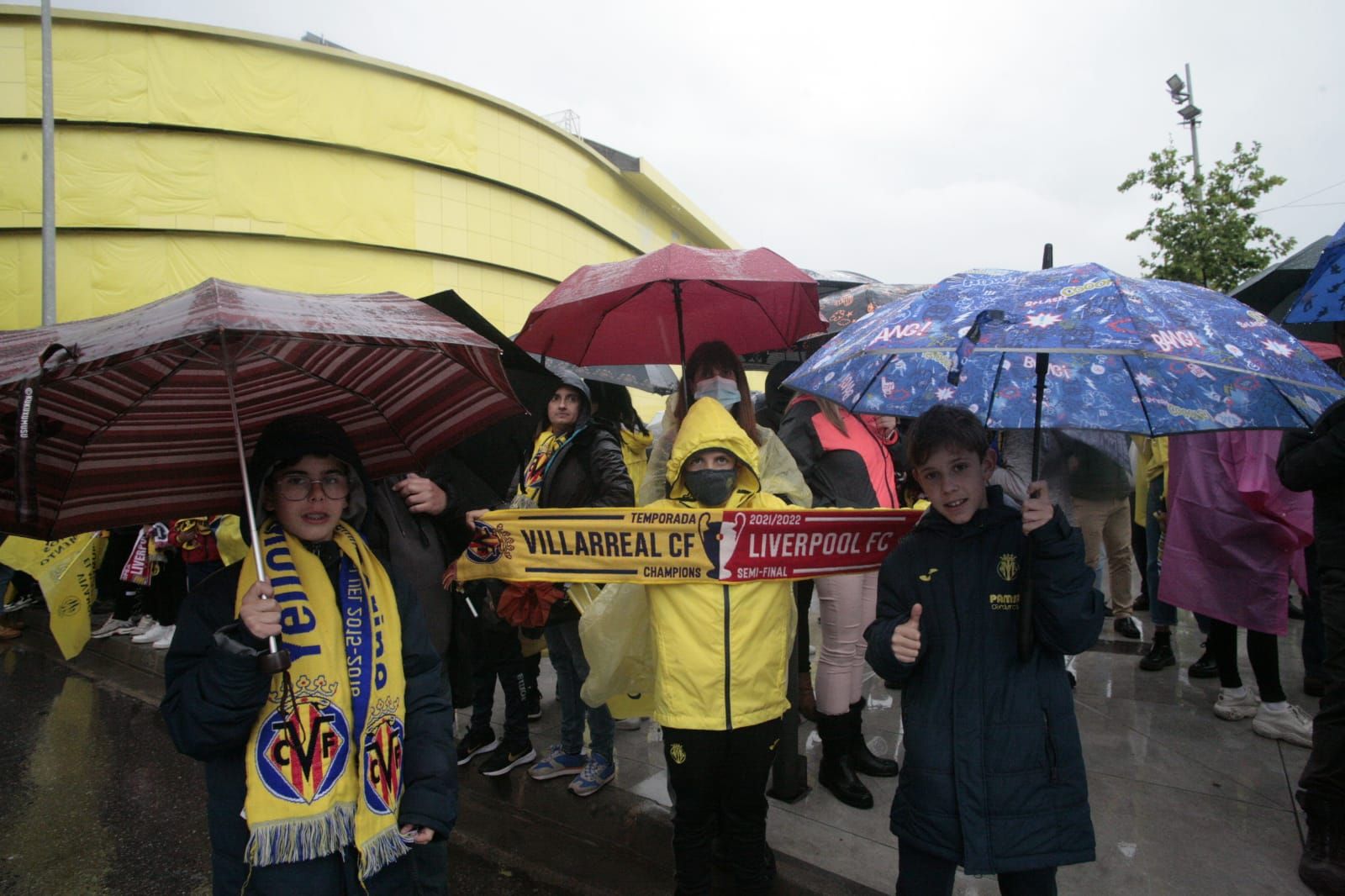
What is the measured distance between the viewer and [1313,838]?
2615mm

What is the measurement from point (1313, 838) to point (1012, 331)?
7.83ft

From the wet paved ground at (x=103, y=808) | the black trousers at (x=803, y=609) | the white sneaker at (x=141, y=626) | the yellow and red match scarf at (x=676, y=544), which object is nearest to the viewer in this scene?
the yellow and red match scarf at (x=676, y=544)

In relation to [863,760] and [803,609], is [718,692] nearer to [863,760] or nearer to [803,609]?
[863,760]

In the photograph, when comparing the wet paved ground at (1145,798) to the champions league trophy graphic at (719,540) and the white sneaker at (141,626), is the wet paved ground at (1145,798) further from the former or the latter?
the white sneaker at (141,626)

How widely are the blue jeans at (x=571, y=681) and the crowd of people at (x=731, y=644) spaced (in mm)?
14

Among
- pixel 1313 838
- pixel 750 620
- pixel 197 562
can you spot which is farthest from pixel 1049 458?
pixel 197 562

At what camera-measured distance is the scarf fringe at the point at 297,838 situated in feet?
5.69

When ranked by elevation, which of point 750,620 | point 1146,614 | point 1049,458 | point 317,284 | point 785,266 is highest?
point 317,284

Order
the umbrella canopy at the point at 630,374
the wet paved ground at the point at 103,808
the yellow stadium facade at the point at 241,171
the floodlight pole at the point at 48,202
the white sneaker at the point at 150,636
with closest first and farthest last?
the wet paved ground at the point at 103,808 < the umbrella canopy at the point at 630,374 < the white sneaker at the point at 150,636 < the floodlight pole at the point at 48,202 < the yellow stadium facade at the point at 241,171

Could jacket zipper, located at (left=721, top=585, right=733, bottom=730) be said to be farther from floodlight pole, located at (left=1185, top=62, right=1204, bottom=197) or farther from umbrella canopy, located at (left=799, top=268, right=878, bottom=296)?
floodlight pole, located at (left=1185, top=62, right=1204, bottom=197)

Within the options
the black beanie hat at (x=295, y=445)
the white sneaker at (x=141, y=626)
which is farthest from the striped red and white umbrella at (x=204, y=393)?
the white sneaker at (x=141, y=626)

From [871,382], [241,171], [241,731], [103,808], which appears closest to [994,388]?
[871,382]

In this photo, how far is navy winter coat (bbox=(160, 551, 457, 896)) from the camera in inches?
65.9

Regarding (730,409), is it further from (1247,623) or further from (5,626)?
(5,626)
